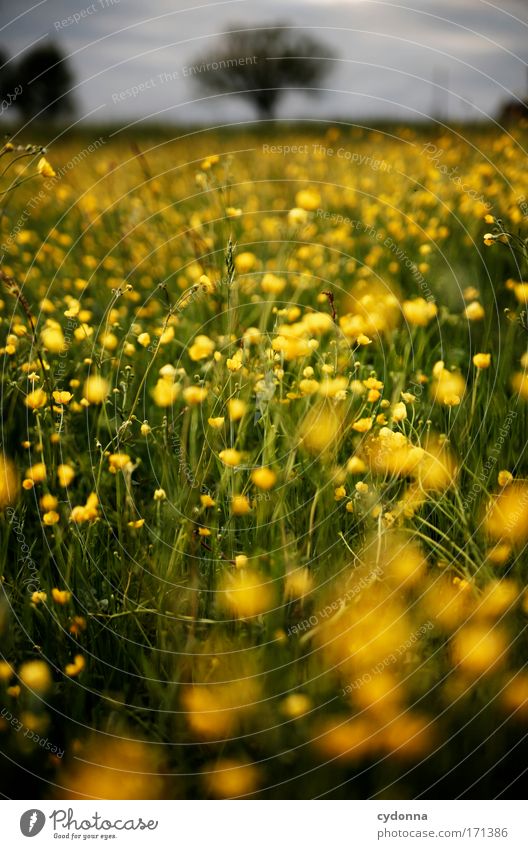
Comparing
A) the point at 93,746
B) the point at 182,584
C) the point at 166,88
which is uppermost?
the point at 166,88

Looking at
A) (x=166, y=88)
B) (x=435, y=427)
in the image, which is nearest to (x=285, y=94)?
(x=166, y=88)

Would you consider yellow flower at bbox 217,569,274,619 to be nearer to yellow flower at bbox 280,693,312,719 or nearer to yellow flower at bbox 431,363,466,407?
yellow flower at bbox 280,693,312,719

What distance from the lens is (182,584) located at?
133cm

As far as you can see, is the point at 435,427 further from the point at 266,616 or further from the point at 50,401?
the point at 50,401

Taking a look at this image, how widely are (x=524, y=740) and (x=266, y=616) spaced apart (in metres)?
0.55

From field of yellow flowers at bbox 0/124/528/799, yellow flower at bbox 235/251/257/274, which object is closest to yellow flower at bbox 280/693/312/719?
field of yellow flowers at bbox 0/124/528/799

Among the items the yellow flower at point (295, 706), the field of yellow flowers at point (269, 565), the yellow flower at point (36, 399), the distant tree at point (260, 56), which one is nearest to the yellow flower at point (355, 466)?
the field of yellow flowers at point (269, 565)

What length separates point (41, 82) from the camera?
1957 mm
